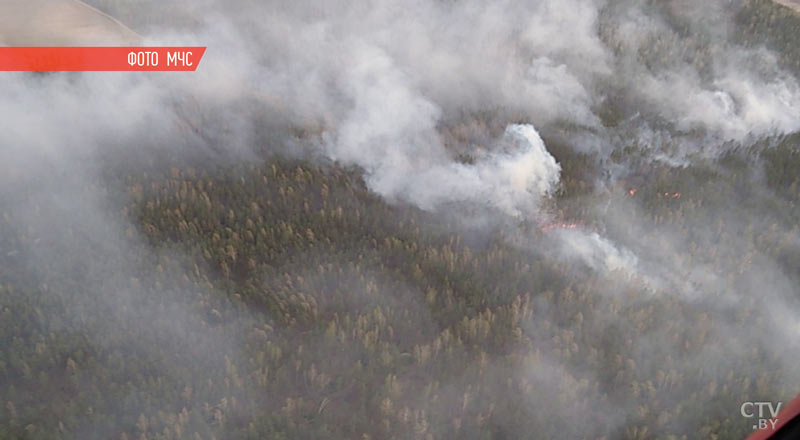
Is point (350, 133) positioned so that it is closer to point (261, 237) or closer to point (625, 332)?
point (261, 237)

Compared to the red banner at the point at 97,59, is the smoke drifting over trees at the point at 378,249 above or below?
below

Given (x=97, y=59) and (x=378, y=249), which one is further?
(x=97, y=59)

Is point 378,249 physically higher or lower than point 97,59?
lower

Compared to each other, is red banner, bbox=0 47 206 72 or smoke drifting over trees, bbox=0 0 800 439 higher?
red banner, bbox=0 47 206 72

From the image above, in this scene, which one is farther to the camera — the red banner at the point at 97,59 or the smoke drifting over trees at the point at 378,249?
the red banner at the point at 97,59
